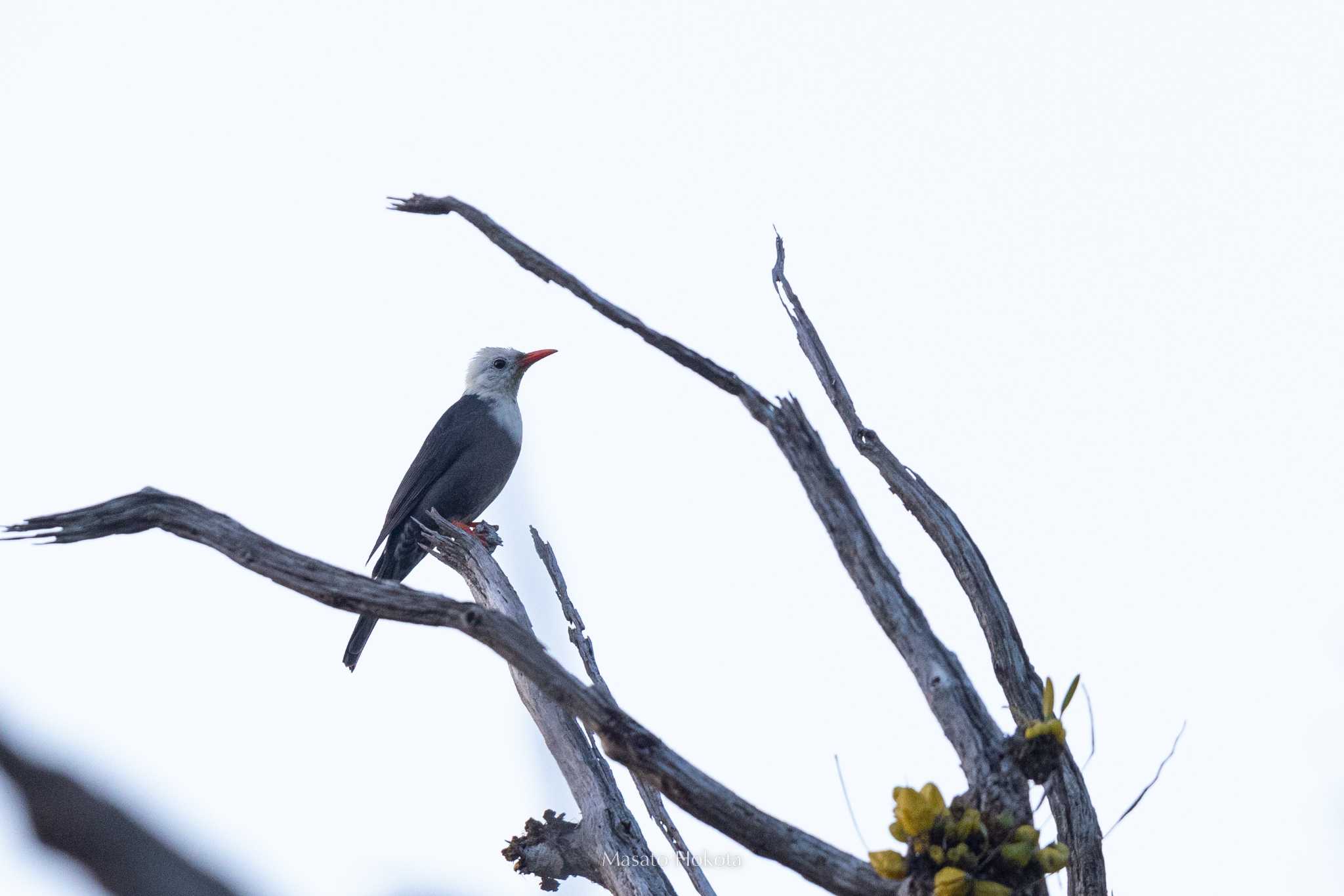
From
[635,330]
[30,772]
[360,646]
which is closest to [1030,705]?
[635,330]

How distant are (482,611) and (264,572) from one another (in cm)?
47

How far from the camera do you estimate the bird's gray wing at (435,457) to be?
8477 mm

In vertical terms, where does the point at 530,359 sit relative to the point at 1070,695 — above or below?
above

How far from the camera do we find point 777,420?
270 cm

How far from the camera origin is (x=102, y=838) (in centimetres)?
105

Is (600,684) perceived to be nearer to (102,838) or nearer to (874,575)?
(874,575)

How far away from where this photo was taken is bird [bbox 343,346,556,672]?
843cm

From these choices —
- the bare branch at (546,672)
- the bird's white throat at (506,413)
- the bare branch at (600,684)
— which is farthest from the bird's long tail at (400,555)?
the bare branch at (546,672)

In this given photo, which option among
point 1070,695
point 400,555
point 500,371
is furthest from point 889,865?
point 500,371

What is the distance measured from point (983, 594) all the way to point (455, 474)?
19.8 feet

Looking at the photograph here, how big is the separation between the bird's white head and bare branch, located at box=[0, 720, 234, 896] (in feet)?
28.7

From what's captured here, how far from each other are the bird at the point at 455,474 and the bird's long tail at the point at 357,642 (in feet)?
2.19

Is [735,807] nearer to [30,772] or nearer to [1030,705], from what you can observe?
[1030,705]

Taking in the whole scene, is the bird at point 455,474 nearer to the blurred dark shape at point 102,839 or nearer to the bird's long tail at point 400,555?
the bird's long tail at point 400,555
